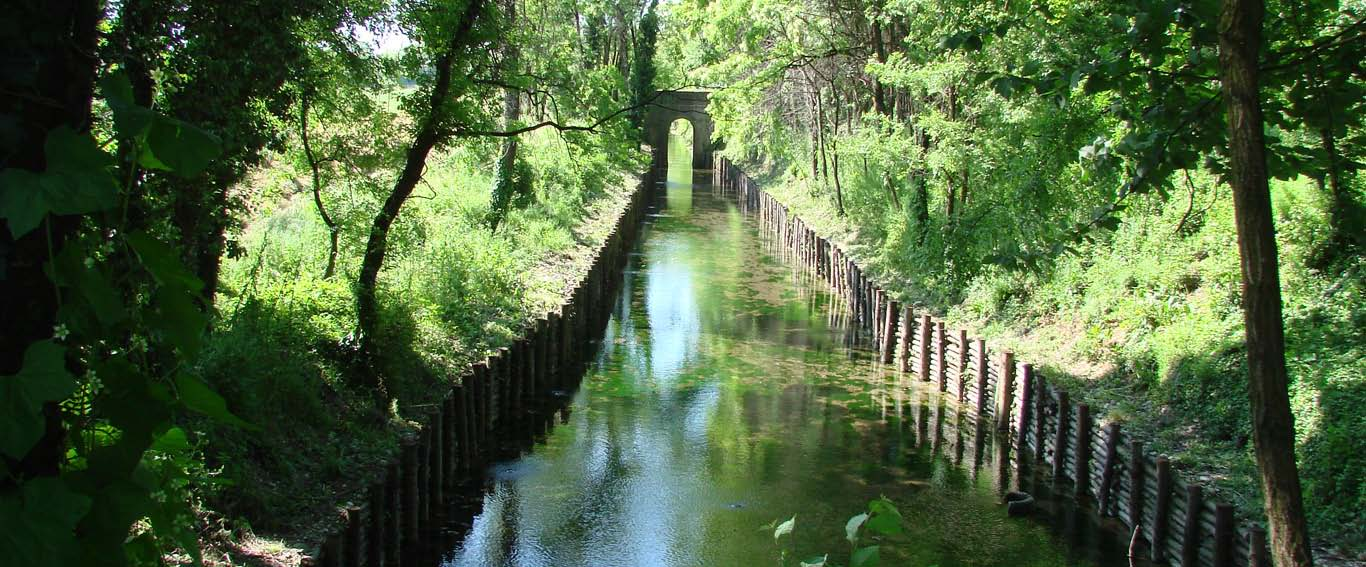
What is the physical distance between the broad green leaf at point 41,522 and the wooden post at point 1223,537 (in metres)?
10.0

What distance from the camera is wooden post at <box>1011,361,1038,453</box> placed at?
15039 mm

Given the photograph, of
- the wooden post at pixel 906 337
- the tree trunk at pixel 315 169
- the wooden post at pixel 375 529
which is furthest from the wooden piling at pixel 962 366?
the wooden post at pixel 375 529

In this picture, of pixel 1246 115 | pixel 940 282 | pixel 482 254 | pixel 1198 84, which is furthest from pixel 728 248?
pixel 1246 115

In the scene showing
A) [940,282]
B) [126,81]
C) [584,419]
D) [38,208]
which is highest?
[126,81]

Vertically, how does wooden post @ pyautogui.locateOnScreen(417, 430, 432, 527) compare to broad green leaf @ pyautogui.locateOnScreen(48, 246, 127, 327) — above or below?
below

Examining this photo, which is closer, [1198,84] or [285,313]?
[1198,84]

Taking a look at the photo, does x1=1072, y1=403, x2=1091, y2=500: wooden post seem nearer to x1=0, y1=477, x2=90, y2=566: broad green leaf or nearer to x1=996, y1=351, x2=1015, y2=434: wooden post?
x1=996, y1=351, x2=1015, y2=434: wooden post

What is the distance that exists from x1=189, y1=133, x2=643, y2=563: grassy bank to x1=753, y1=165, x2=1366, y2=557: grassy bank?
7.65 meters

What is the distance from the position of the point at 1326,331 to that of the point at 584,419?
10.1m

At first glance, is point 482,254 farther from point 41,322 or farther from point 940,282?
point 41,322

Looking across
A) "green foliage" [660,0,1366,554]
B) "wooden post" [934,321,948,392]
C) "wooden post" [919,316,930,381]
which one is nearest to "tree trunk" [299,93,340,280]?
"green foliage" [660,0,1366,554]

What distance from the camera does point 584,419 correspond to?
54.9ft

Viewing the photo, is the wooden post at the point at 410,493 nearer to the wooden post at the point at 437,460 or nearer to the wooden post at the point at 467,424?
the wooden post at the point at 437,460

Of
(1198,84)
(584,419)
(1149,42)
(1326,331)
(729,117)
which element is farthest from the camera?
(729,117)
